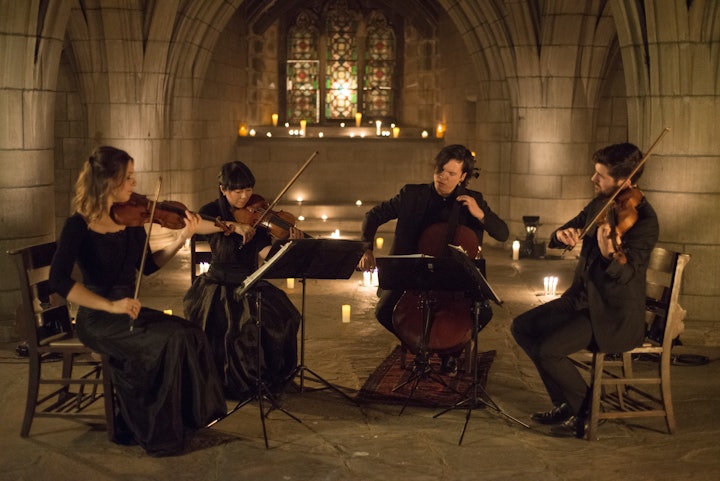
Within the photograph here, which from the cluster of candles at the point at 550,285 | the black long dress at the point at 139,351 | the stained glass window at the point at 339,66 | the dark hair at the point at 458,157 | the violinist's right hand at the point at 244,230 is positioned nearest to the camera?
the black long dress at the point at 139,351

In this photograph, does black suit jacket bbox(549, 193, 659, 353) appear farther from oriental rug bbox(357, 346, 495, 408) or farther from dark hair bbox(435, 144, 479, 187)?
dark hair bbox(435, 144, 479, 187)

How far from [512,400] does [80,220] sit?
276 cm

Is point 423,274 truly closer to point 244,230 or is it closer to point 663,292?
point 244,230

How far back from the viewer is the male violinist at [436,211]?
6.61 meters

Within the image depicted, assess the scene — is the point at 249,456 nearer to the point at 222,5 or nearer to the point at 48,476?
the point at 48,476

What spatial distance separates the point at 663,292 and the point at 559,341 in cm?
74

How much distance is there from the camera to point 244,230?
628cm

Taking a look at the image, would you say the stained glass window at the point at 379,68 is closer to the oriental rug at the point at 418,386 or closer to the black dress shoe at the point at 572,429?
the oriental rug at the point at 418,386

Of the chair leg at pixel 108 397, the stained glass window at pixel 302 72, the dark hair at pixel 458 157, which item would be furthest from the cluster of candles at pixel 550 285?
the stained glass window at pixel 302 72

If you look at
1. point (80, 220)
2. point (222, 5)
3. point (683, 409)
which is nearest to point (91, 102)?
point (222, 5)

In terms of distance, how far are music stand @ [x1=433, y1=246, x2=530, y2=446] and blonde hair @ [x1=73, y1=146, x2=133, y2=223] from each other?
178 centimetres

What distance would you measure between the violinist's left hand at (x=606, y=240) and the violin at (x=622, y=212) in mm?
22

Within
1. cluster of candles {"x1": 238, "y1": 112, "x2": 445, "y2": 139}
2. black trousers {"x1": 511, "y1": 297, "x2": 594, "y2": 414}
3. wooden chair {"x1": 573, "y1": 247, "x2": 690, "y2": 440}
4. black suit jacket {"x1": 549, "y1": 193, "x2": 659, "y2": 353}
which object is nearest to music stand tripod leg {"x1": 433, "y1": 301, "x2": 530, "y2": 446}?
black trousers {"x1": 511, "y1": 297, "x2": 594, "y2": 414}

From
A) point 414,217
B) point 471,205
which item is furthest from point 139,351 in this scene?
point 471,205
